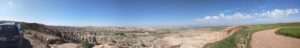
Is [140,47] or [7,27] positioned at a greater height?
[7,27]

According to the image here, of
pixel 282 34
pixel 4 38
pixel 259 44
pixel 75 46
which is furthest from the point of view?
pixel 75 46

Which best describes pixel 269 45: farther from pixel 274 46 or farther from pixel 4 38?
pixel 4 38

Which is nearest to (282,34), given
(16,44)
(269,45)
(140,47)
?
(269,45)

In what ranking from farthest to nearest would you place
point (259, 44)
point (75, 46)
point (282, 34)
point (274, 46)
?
point (75, 46), point (282, 34), point (259, 44), point (274, 46)

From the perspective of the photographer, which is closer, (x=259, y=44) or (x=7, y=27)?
(x=7, y=27)

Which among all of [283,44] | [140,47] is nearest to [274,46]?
[283,44]

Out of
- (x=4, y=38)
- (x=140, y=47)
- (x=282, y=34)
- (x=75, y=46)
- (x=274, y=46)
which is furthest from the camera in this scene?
(x=140, y=47)

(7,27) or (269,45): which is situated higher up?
(7,27)

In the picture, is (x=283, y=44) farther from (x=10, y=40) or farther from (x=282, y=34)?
(x=10, y=40)

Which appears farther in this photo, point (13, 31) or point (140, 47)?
point (140, 47)
